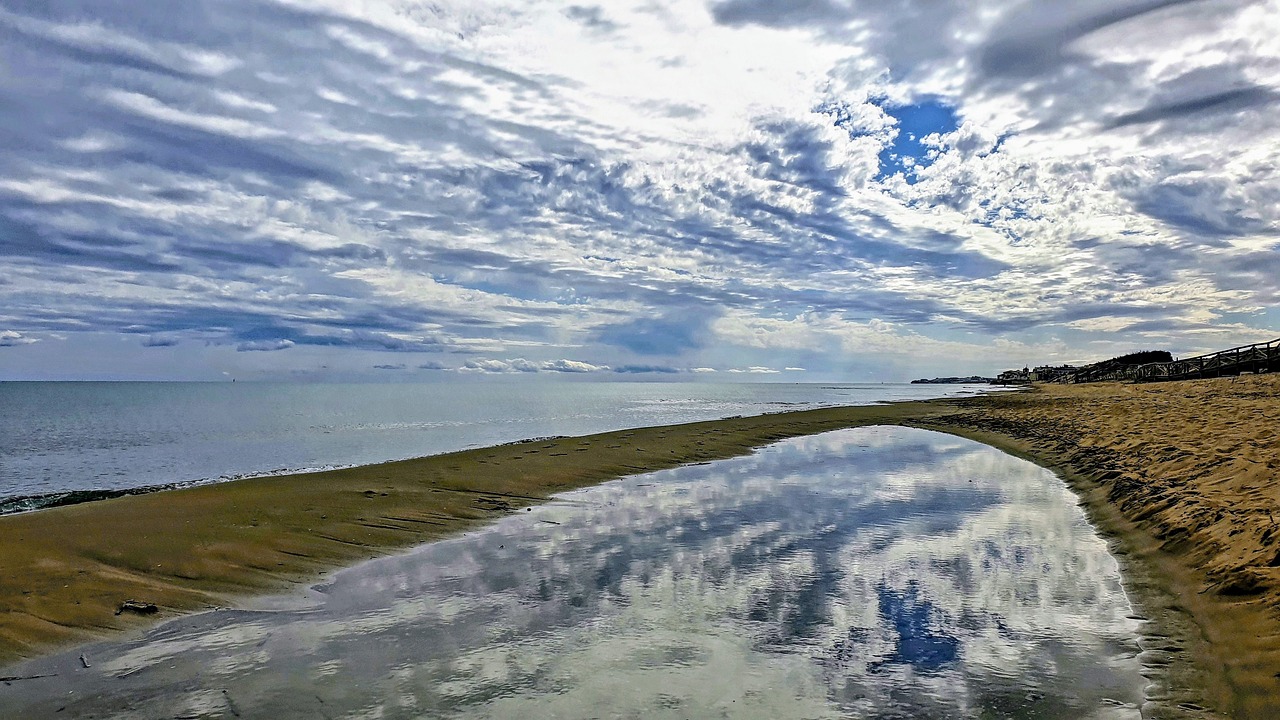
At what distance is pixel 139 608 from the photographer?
27.5 ft

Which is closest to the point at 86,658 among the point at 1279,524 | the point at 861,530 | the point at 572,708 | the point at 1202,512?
the point at 572,708

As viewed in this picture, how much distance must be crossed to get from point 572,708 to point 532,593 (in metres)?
3.24

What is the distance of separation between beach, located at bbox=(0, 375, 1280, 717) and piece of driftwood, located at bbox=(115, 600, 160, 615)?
0.21ft

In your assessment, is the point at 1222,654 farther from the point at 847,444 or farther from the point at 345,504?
the point at 847,444

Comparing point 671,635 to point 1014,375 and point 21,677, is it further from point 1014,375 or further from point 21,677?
point 1014,375

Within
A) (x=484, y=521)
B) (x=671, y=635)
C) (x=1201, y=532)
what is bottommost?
(x=484, y=521)

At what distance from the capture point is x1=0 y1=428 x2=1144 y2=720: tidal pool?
18.7 feet

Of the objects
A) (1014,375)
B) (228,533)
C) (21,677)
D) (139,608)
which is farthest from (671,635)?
(1014,375)

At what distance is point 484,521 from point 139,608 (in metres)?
6.23

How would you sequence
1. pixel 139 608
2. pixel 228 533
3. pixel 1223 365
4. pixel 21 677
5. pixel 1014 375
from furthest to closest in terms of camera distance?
1. pixel 1014 375
2. pixel 1223 365
3. pixel 228 533
4. pixel 139 608
5. pixel 21 677

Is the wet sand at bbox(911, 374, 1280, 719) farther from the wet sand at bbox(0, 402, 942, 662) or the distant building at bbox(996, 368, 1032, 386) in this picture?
the distant building at bbox(996, 368, 1032, 386)

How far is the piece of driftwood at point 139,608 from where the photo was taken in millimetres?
8312

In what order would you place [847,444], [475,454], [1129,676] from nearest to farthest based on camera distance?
[1129,676]
[475,454]
[847,444]

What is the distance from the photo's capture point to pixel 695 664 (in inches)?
251
